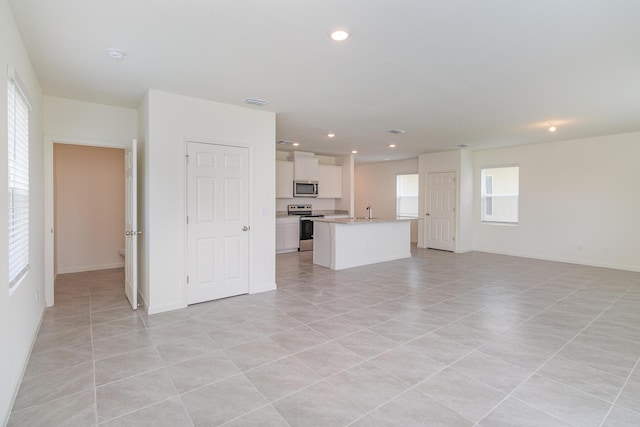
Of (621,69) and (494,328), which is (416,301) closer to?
(494,328)

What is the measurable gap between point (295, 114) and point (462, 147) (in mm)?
4756

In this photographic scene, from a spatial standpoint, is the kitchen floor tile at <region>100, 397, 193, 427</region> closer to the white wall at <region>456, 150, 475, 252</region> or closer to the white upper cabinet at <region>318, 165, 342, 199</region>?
the white upper cabinet at <region>318, 165, 342, 199</region>

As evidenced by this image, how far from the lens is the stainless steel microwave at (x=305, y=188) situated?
840 centimetres

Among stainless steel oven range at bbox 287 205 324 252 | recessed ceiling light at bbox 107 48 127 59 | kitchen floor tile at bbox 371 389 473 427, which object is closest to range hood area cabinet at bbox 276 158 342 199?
stainless steel oven range at bbox 287 205 324 252

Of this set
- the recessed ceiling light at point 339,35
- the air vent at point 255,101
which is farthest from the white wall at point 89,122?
the recessed ceiling light at point 339,35

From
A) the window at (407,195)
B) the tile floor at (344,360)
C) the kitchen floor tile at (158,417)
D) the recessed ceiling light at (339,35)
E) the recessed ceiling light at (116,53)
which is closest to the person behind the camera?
the kitchen floor tile at (158,417)

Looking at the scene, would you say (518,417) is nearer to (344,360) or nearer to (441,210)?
(344,360)

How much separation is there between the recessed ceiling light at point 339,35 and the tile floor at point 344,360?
257 centimetres

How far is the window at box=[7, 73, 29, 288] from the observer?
2289 mm

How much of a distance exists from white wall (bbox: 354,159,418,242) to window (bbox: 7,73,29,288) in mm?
8795

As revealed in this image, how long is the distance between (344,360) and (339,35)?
2.57 meters

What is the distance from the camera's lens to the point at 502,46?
8.71ft

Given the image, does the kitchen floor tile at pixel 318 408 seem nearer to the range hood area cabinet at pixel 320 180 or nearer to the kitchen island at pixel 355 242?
the kitchen island at pixel 355 242

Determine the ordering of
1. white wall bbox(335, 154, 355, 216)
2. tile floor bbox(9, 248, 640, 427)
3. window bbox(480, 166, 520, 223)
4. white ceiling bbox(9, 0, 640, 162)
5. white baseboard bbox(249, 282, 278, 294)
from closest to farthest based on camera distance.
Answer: tile floor bbox(9, 248, 640, 427) → white ceiling bbox(9, 0, 640, 162) → white baseboard bbox(249, 282, 278, 294) → window bbox(480, 166, 520, 223) → white wall bbox(335, 154, 355, 216)
